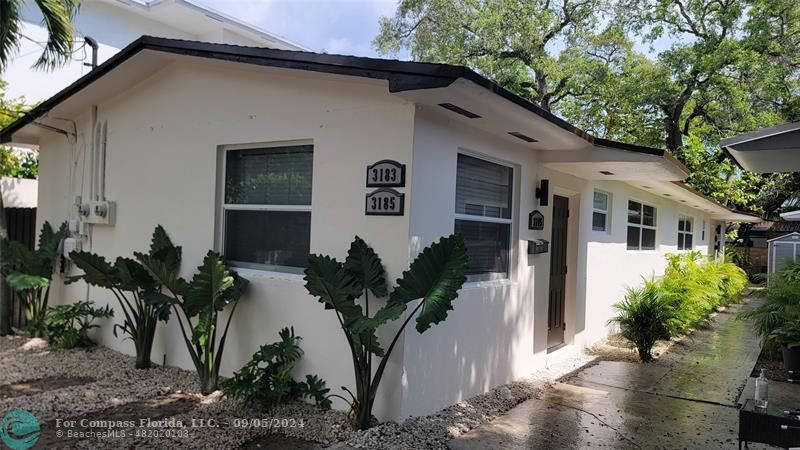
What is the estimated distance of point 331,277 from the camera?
4.53m

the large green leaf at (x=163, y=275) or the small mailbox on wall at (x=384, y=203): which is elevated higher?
the small mailbox on wall at (x=384, y=203)

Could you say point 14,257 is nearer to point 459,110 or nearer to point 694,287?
point 459,110

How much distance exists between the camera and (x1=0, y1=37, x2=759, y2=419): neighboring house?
15.4ft

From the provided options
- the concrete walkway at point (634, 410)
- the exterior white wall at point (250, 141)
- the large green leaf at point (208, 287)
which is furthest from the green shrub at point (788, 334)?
the large green leaf at point (208, 287)

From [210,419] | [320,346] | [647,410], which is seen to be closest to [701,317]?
[647,410]

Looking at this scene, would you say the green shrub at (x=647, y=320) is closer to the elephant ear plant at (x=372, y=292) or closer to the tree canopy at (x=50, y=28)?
the elephant ear plant at (x=372, y=292)

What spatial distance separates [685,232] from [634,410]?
486 inches

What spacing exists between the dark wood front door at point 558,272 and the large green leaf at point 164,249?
15.5ft

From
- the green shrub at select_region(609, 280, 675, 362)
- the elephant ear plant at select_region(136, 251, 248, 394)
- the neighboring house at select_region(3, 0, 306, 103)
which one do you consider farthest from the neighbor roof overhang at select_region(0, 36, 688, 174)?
the neighboring house at select_region(3, 0, 306, 103)

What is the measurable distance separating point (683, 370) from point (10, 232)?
10.4 meters

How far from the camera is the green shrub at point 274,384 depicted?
15.7 ft

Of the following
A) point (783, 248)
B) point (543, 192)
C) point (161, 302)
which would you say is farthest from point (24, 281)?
point (783, 248)

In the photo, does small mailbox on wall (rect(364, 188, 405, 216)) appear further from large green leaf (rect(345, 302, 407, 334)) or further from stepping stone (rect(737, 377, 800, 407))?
stepping stone (rect(737, 377, 800, 407))

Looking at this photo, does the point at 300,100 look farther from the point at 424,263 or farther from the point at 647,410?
the point at 647,410
